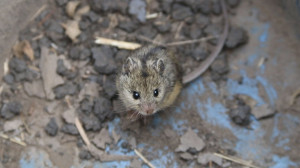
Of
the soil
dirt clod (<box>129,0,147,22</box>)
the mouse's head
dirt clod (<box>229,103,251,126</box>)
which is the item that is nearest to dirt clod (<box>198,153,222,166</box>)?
the soil

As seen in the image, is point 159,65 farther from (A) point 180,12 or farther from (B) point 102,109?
(A) point 180,12

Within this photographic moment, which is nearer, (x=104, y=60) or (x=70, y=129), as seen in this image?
(x=70, y=129)

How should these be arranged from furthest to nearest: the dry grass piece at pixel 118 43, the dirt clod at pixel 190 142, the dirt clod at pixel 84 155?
the dry grass piece at pixel 118 43 < the dirt clod at pixel 190 142 < the dirt clod at pixel 84 155

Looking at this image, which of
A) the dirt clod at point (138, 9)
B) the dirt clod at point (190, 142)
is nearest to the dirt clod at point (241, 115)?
the dirt clod at point (190, 142)

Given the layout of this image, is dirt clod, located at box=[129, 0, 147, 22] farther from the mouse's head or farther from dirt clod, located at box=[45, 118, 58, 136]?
dirt clod, located at box=[45, 118, 58, 136]

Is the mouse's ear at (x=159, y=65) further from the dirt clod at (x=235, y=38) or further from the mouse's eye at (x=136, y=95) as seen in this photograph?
the dirt clod at (x=235, y=38)

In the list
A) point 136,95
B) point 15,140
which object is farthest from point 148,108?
point 15,140
